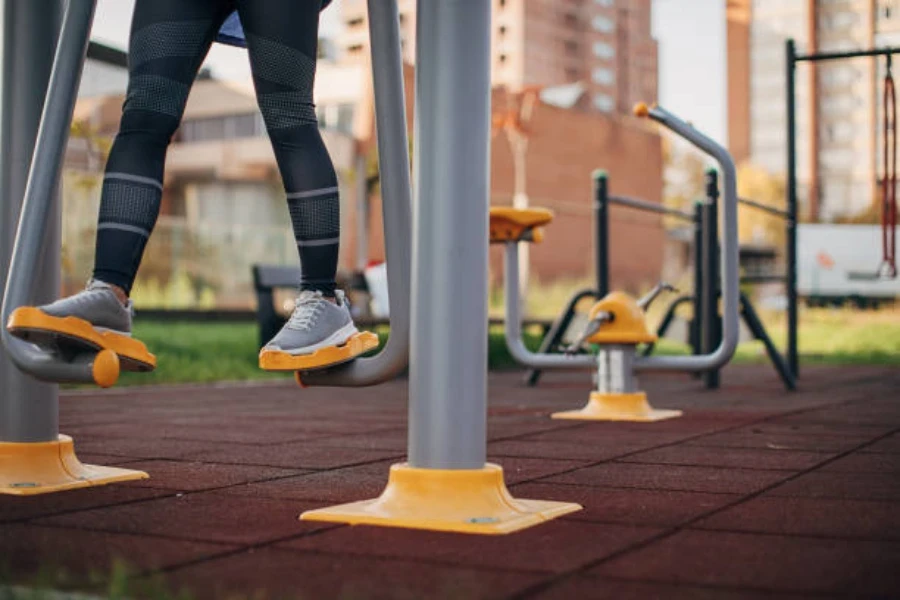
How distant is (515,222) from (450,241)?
8.57ft

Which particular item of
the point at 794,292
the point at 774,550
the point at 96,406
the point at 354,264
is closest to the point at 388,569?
the point at 774,550

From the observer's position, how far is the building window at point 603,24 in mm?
6934

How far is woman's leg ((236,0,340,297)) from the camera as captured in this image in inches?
86.4

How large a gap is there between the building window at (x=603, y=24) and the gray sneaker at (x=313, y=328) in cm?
504

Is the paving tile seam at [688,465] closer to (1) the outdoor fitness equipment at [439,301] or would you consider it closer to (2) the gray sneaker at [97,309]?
(1) the outdoor fitness equipment at [439,301]

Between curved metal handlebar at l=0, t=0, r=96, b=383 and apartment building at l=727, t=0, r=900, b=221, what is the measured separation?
132 feet

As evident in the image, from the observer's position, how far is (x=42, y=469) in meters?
2.56

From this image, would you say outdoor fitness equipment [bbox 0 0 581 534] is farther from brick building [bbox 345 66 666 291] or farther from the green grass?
brick building [bbox 345 66 666 291]

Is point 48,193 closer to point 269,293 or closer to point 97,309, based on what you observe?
point 97,309

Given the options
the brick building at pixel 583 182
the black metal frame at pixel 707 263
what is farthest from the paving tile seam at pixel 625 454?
the brick building at pixel 583 182

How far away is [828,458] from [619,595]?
181 centimetres

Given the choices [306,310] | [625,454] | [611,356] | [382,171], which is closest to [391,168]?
[382,171]

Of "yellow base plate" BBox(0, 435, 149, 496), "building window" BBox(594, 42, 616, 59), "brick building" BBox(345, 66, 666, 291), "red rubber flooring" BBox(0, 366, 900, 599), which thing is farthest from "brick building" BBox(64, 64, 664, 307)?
"yellow base plate" BBox(0, 435, 149, 496)

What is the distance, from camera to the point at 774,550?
1.85m
